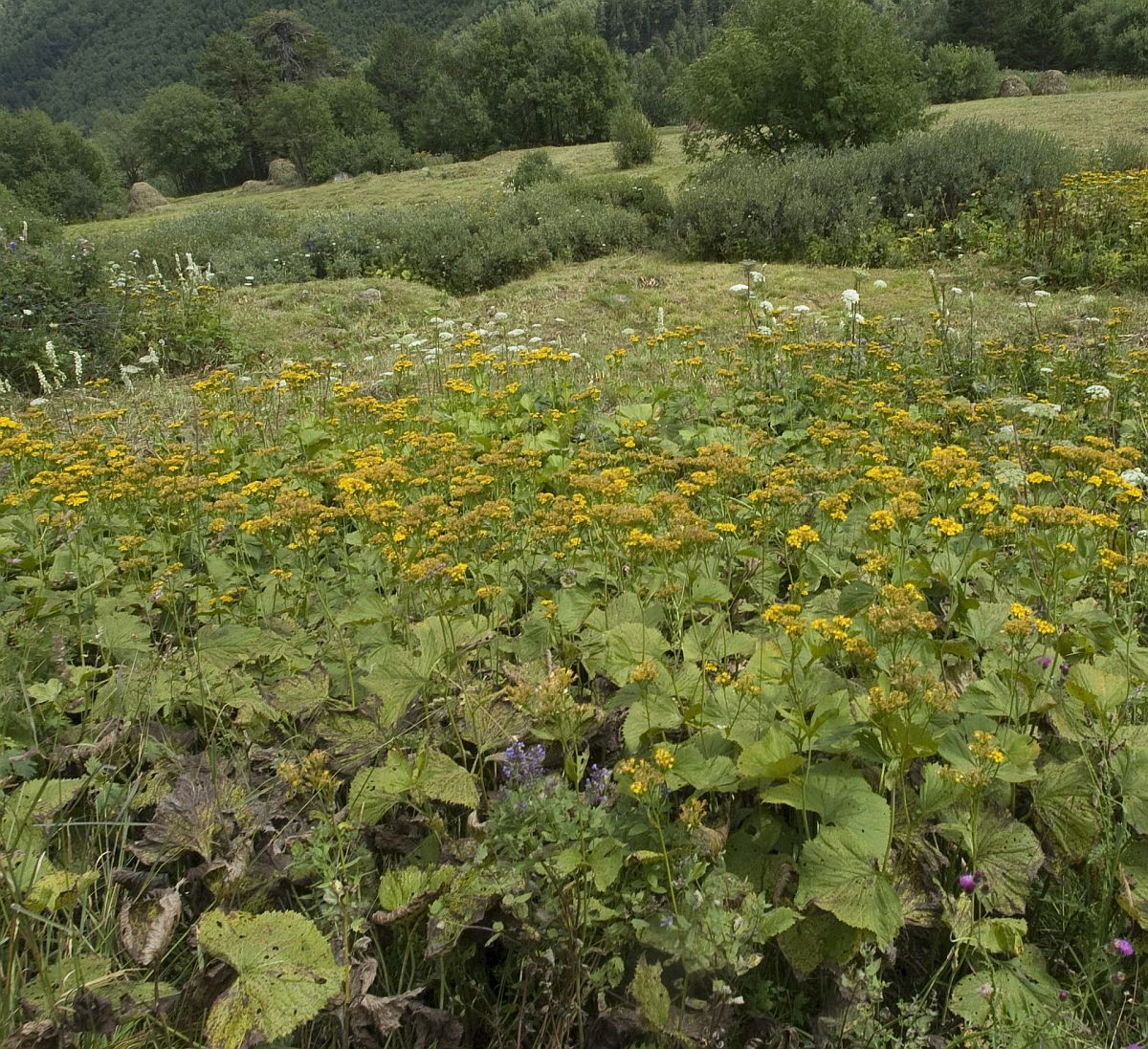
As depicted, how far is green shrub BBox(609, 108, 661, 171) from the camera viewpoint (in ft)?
76.2

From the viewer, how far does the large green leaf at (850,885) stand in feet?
4.52

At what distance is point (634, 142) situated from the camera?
2333cm

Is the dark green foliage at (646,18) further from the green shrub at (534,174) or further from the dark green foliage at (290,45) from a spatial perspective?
the green shrub at (534,174)

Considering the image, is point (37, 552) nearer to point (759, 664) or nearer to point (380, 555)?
point (380, 555)

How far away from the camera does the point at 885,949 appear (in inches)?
56.1

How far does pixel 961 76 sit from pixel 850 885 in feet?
126

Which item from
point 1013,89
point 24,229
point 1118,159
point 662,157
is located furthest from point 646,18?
point 24,229

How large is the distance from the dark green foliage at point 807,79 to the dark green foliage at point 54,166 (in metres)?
34.3

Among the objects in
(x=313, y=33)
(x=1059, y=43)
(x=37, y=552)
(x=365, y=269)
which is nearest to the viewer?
(x=37, y=552)

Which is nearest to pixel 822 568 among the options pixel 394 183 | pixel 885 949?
pixel 885 949

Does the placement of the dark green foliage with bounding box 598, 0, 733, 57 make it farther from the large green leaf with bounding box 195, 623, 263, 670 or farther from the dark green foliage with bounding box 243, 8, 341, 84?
the large green leaf with bounding box 195, 623, 263, 670

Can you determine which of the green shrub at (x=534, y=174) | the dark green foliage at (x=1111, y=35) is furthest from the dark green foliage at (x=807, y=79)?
the dark green foliage at (x=1111, y=35)

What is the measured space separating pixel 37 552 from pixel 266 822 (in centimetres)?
196

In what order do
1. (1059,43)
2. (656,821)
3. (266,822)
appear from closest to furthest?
(656,821) < (266,822) < (1059,43)
